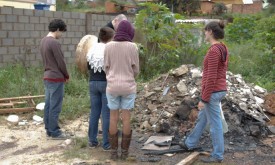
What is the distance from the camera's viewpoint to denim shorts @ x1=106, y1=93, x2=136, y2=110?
4.98 meters

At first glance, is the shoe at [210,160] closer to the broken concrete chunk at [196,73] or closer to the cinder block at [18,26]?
the broken concrete chunk at [196,73]

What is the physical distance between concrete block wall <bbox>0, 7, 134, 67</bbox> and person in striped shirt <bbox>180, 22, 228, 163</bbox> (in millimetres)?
5854

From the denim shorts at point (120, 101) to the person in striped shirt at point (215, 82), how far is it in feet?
2.87

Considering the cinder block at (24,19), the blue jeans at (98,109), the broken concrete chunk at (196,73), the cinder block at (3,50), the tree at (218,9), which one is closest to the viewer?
the blue jeans at (98,109)

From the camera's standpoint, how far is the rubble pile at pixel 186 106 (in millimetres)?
6277

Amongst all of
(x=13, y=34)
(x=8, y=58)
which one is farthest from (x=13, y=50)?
(x=13, y=34)

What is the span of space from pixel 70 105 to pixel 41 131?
1.04 metres

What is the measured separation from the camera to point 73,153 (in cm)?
538

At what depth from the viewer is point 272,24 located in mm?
11469

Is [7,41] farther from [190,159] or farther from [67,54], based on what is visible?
[190,159]

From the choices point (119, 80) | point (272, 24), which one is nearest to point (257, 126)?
point (119, 80)

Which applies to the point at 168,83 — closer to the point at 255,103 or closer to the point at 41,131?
the point at 255,103

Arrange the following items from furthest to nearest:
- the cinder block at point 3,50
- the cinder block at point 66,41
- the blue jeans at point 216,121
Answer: the cinder block at point 66,41
the cinder block at point 3,50
the blue jeans at point 216,121

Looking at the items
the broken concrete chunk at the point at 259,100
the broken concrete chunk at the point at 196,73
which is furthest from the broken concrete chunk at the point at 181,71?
the broken concrete chunk at the point at 259,100
